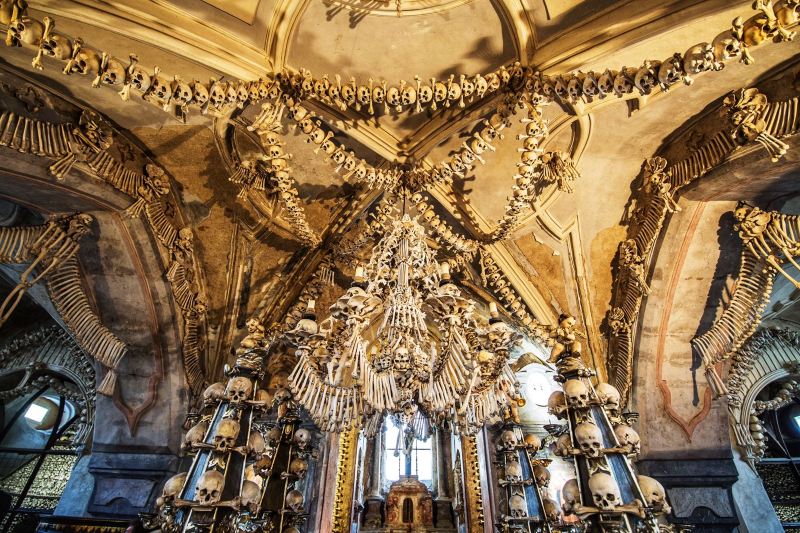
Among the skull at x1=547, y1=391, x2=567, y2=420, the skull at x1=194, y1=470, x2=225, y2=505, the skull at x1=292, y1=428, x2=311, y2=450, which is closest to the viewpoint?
the skull at x1=194, y1=470, x2=225, y2=505

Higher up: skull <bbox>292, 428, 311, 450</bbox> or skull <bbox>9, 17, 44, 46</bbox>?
skull <bbox>9, 17, 44, 46</bbox>

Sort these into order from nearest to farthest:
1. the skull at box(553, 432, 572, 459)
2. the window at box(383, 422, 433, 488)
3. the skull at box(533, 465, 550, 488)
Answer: the skull at box(553, 432, 572, 459) < the skull at box(533, 465, 550, 488) < the window at box(383, 422, 433, 488)

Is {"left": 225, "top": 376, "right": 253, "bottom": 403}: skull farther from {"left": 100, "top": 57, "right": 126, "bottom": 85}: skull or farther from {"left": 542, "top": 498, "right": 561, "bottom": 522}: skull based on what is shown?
{"left": 542, "top": 498, "right": 561, "bottom": 522}: skull

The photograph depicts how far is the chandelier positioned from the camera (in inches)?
116

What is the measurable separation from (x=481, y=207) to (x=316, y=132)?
7.23 ft

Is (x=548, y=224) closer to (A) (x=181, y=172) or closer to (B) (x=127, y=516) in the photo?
(A) (x=181, y=172)

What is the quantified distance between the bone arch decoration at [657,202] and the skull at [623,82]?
55.8 inches

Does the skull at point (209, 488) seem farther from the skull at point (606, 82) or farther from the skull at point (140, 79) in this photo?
the skull at point (606, 82)

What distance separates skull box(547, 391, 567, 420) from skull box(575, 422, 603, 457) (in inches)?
8.2

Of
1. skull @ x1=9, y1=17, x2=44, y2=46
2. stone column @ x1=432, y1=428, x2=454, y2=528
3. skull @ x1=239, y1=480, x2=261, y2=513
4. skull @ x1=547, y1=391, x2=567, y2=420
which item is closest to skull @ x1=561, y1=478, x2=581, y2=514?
skull @ x1=547, y1=391, x2=567, y2=420

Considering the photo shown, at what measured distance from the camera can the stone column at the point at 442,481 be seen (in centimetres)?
912

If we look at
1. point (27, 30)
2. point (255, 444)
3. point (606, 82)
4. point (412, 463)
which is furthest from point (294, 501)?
point (412, 463)

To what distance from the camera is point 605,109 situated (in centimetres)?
331

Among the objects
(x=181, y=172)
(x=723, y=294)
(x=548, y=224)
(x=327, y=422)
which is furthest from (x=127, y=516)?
(x=723, y=294)
